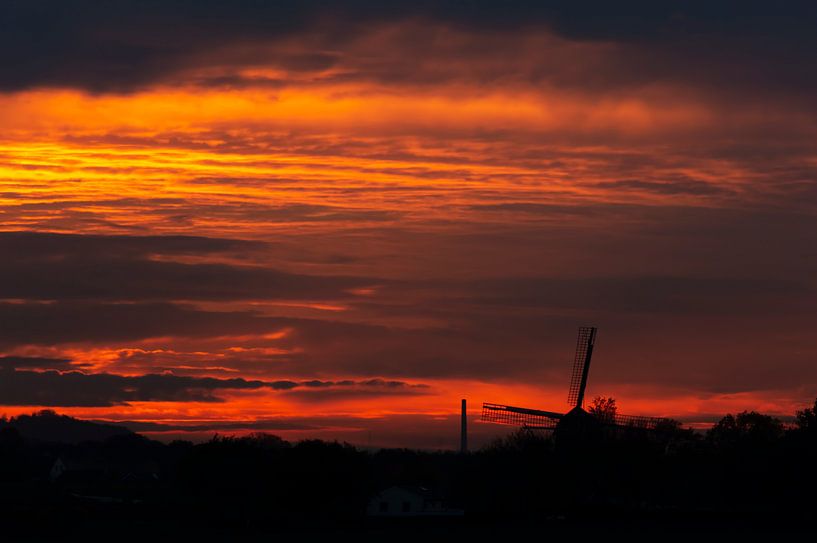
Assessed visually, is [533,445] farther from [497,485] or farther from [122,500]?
[122,500]

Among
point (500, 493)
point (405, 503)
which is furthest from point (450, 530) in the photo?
point (405, 503)

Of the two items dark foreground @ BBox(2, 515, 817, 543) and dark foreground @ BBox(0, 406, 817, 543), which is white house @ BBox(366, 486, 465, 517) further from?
dark foreground @ BBox(2, 515, 817, 543)

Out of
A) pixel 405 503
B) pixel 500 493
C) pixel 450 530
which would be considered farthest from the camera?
pixel 405 503

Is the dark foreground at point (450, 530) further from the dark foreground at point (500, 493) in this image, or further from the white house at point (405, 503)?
the white house at point (405, 503)

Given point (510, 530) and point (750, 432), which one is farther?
point (750, 432)

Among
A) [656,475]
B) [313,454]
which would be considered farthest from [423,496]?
[656,475]

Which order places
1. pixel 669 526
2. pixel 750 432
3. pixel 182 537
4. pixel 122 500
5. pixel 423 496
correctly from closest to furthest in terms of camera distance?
pixel 182 537 → pixel 669 526 → pixel 423 496 → pixel 122 500 → pixel 750 432

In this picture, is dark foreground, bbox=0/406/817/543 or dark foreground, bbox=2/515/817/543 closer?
dark foreground, bbox=2/515/817/543

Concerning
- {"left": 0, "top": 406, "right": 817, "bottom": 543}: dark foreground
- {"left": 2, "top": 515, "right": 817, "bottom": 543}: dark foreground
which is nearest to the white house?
{"left": 0, "top": 406, "right": 817, "bottom": 543}: dark foreground

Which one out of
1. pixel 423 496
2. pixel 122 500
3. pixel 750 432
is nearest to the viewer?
pixel 423 496

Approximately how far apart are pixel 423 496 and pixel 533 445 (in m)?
24.9

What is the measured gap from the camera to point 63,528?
12769cm

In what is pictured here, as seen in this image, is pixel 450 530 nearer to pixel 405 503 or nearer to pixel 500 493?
pixel 500 493

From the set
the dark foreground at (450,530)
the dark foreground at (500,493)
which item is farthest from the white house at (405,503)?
the dark foreground at (450,530)
